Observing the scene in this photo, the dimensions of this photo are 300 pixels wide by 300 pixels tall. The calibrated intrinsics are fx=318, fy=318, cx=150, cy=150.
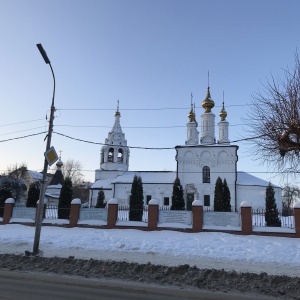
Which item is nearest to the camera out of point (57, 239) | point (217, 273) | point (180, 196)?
point (217, 273)

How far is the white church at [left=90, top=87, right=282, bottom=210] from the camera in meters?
36.9

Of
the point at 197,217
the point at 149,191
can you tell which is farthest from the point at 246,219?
the point at 149,191

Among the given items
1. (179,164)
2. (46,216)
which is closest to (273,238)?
(46,216)

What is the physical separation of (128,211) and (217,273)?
12441 mm

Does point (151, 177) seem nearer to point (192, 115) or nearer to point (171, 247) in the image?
point (192, 115)

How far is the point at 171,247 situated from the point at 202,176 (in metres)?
25.9

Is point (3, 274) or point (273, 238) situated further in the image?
point (273, 238)

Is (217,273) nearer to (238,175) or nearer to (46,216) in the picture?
(46,216)

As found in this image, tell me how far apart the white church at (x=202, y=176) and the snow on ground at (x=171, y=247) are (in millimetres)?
21106

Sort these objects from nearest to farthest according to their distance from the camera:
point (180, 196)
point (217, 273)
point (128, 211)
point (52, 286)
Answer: point (52, 286), point (217, 273), point (128, 211), point (180, 196)

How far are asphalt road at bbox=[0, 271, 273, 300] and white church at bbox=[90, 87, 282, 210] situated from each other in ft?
95.8

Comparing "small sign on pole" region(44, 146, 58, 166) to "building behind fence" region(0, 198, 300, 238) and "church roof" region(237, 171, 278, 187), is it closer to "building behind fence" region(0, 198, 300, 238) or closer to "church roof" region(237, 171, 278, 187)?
"building behind fence" region(0, 198, 300, 238)

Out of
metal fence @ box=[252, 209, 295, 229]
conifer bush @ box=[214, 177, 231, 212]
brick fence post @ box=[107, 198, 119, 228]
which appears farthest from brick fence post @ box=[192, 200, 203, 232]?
conifer bush @ box=[214, 177, 231, 212]

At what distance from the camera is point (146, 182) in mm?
40375
